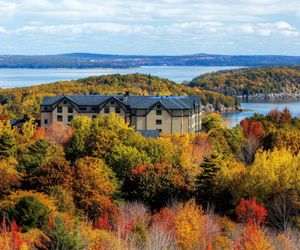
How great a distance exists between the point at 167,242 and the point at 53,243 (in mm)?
3181

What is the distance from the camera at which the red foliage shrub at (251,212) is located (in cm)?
2216

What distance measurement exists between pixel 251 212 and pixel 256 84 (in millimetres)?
140849

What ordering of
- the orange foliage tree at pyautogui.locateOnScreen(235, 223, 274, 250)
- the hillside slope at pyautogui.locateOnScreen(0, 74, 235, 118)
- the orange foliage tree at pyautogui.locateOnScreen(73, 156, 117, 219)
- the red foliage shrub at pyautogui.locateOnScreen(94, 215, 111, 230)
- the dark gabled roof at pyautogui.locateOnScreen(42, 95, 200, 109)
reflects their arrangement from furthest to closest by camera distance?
the hillside slope at pyautogui.locateOnScreen(0, 74, 235, 118)
the dark gabled roof at pyautogui.locateOnScreen(42, 95, 200, 109)
the orange foliage tree at pyautogui.locateOnScreen(73, 156, 117, 219)
the red foliage shrub at pyautogui.locateOnScreen(94, 215, 111, 230)
the orange foliage tree at pyautogui.locateOnScreen(235, 223, 274, 250)

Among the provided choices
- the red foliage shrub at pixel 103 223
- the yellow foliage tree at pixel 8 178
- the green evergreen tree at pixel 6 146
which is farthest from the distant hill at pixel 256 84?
the red foliage shrub at pixel 103 223

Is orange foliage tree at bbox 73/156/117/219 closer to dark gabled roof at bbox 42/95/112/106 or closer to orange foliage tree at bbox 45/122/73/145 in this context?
orange foliage tree at bbox 45/122/73/145

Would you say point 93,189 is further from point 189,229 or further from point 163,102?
point 163,102

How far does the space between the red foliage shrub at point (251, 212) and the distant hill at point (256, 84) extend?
12615 cm

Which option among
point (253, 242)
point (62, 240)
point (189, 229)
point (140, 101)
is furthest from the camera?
point (140, 101)

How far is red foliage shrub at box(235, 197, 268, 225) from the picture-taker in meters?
22.2

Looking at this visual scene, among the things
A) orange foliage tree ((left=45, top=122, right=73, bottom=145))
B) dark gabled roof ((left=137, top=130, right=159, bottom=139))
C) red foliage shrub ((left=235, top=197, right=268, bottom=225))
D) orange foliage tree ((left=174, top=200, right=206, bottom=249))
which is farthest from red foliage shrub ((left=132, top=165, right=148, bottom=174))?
dark gabled roof ((left=137, top=130, right=159, bottom=139))

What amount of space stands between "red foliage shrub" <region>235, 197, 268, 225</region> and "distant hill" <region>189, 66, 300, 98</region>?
12615 centimetres

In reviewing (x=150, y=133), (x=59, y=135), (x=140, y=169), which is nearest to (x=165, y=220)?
(x=140, y=169)

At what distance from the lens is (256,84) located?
161125 millimetres

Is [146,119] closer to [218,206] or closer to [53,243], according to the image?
[218,206]
